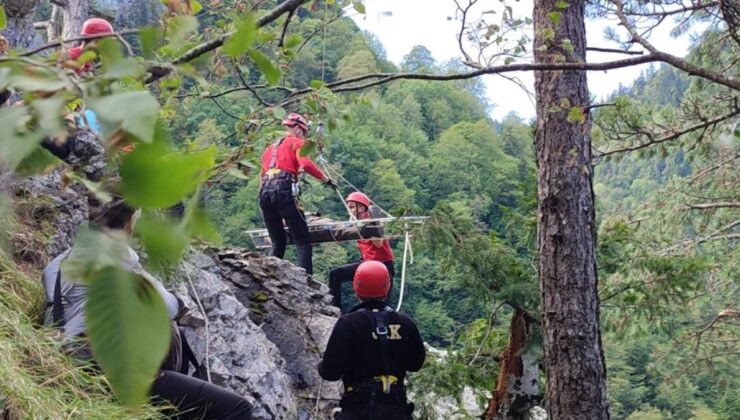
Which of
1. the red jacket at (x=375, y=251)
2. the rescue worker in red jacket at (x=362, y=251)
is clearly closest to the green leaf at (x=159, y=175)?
the rescue worker in red jacket at (x=362, y=251)

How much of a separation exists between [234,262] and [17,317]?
3.23m

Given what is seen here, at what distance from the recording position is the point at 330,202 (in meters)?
23.9

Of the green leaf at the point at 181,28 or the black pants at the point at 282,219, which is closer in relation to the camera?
the green leaf at the point at 181,28

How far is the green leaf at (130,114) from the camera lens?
46 cm

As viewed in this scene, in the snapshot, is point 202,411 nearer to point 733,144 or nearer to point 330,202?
point 733,144

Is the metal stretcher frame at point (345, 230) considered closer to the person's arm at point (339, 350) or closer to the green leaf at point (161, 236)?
the person's arm at point (339, 350)

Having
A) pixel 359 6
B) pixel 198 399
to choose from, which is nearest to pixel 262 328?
pixel 198 399

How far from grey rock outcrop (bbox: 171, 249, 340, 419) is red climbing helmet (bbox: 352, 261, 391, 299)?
1.00 metres

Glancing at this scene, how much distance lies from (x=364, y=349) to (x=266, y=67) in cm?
353

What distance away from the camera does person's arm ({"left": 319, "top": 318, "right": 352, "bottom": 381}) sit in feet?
13.8

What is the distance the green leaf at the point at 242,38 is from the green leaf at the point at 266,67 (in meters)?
0.14

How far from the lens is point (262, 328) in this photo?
21.2 ft

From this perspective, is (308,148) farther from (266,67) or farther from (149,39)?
(149,39)

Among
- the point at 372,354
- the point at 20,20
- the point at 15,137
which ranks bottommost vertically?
the point at 372,354
